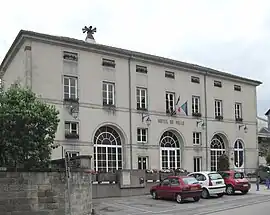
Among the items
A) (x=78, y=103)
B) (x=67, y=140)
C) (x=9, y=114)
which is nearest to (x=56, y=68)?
(x=78, y=103)

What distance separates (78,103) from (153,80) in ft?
24.5

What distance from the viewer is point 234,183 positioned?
28.2 meters

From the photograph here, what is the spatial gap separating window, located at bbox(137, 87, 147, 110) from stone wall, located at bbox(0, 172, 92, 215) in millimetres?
17222

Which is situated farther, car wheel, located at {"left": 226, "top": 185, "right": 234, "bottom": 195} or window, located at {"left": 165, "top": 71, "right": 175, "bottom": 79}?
window, located at {"left": 165, "top": 71, "right": 175, "bottom": 79}

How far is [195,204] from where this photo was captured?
76.9ft

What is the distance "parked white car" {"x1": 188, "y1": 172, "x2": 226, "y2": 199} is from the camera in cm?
2616

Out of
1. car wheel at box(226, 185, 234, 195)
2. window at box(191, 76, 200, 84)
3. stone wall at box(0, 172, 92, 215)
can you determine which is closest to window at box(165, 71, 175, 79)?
window at box(191, 76, 200, 84)

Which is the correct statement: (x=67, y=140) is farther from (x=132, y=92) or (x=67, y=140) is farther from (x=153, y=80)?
(x=153, y=80)

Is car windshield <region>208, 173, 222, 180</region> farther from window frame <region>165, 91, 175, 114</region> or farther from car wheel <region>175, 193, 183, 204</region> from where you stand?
window frame <region>165, 91, 175, 114</region>

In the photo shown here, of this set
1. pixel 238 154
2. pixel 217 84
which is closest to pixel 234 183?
pixel 217 84

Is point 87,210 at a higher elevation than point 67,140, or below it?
below

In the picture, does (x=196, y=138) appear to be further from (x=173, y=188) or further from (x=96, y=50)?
(x=173, y=188)

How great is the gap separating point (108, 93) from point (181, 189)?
12.1m

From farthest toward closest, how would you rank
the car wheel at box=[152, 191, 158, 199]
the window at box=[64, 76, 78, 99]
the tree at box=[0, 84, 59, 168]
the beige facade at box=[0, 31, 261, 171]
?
1. the window at box=[64, 76, 78, 99]
2. the beige facade at box=[0, 31, 261, 171]
3. the car wheel at box=[152, 191, 158, 199]
4. the tree at box=[0, 84, 59, 168]
